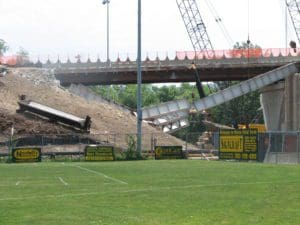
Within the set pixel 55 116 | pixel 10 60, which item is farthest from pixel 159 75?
pixel 55 116

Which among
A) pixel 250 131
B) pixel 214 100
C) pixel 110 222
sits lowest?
pixel 110 222

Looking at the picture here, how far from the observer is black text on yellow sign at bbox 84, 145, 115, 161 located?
56.8m

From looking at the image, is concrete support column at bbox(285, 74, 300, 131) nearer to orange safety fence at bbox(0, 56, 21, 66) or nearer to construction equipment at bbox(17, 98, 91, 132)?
construction equipment at bbox(17, 98, 91, 132)

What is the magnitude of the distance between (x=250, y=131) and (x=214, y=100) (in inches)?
1533

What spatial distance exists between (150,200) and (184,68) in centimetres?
7707

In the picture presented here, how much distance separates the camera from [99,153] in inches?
2253

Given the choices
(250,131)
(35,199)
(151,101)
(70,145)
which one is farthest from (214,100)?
(151,101)

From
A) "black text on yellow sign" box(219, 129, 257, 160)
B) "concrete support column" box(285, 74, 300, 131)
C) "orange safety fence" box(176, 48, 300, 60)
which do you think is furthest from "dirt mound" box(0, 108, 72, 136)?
"orange safety fence" box(176, 48, 300, 60)

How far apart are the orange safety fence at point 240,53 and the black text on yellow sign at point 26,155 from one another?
51.5 metres

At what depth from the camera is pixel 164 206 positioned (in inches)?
779

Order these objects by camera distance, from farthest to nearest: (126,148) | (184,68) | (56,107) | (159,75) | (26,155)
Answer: (159,75) < (184,68) < (56,107) < (126,148) < (26,155)

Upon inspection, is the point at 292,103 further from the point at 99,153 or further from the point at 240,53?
the point at 99,153

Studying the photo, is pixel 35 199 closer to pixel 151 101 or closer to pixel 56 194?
pixel 56 194

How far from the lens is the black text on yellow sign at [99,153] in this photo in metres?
56.8
